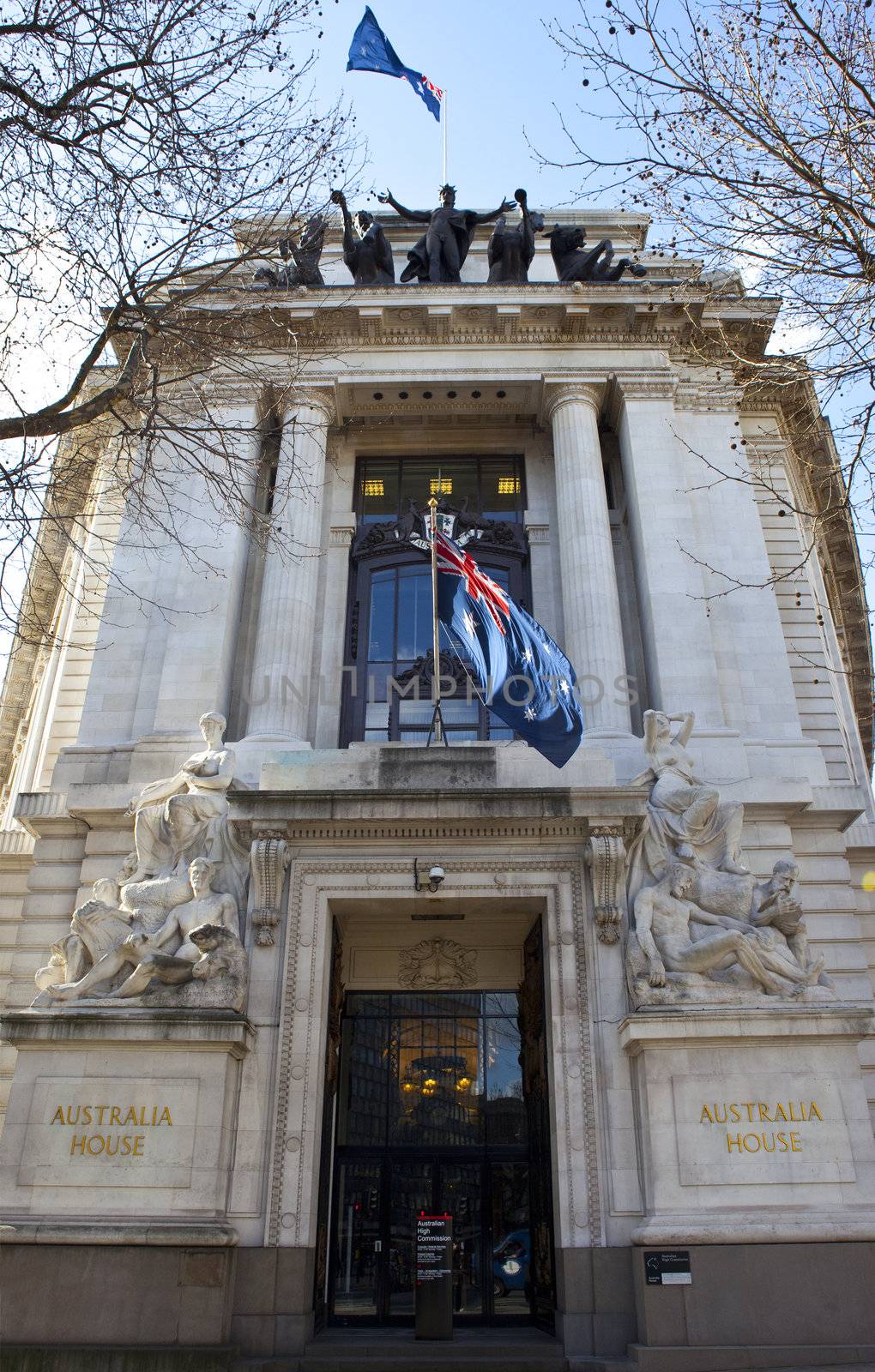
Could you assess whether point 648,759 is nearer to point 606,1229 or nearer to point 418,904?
point 418,904

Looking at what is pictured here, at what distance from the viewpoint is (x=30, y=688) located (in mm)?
32250

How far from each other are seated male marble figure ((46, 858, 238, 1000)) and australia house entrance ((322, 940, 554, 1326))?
393cm

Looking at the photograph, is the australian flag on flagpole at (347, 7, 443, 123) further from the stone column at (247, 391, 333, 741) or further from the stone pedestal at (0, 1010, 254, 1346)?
the stone pedestal at (0, 1010, 254, 1346)

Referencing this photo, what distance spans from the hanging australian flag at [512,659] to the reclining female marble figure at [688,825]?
158cm

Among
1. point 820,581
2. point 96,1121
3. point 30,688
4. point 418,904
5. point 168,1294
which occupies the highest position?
point 30,688

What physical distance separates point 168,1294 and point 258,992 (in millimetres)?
3864

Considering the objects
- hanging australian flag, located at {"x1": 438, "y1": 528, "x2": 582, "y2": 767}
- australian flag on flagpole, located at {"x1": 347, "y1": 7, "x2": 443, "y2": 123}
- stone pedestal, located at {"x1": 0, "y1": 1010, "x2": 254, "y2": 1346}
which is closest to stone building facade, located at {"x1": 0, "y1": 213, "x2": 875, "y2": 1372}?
stone pedestal, located at {"x1": 0, "y1": 1010, "x2": 254, "y2": 1346}

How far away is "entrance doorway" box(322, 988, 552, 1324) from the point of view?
53.7 feet

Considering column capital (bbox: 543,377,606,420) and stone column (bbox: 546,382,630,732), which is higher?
column capital (bbox: 543,377,606,420)

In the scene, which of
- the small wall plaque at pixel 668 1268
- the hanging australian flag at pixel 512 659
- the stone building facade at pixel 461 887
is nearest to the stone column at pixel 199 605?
the stone building facade at pixel 461 887

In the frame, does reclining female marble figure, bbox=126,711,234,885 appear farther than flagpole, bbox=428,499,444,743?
No

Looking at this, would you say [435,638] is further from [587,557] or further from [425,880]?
[587,557]

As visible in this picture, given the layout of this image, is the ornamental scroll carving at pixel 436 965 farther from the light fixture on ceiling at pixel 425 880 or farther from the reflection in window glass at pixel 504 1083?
the light fixture on ceiling at pixel 425 880

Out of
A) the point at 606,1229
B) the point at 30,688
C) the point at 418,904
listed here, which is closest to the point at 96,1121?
the point at 418,904
